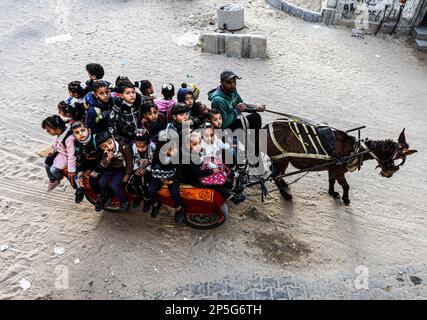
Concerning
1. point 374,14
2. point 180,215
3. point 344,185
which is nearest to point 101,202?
point 180,215

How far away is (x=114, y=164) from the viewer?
4117mm

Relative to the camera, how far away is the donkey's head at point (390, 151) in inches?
168

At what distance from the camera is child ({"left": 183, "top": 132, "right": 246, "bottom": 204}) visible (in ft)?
12.8

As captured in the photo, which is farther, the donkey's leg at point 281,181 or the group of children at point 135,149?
the donkey's leg at point 281,181

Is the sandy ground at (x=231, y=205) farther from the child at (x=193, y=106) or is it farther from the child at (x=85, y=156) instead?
the child at (x=193, y=106)

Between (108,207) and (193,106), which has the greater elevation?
(193,106)

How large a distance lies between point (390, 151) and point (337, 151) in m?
0.64

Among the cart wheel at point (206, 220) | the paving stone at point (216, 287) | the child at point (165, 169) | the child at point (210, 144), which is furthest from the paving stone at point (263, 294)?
→ the child at point (210, 144)

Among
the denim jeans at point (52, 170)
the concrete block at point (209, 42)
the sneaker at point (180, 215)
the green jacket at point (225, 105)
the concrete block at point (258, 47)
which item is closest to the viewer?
the denim jeans at point (52, 170)

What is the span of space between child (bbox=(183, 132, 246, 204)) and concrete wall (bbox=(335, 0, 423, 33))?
8.31 metres

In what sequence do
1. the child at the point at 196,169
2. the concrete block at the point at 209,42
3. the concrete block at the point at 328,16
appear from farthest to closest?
the concrete block at the point at 328,16, the concrete block at the point at 209,42, the child at the point at 196,169

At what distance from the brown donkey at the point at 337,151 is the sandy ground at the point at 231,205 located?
62 cm

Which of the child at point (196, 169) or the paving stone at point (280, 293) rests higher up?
the child at point (196, 169)

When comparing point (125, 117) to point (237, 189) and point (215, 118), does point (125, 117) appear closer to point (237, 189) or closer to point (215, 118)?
point (215, 118)
